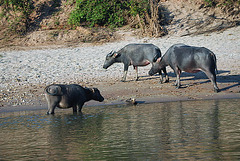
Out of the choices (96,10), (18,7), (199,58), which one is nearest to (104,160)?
(199,58)

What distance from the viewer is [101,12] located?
2266 centimetres

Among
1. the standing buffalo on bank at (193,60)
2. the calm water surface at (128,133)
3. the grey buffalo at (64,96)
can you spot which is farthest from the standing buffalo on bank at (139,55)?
the grey buffalo at (64,96)

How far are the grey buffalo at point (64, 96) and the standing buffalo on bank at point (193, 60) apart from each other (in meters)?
3.91

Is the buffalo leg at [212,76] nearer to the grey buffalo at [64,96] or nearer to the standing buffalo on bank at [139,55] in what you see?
the standing buffalo on bank at [139,55]

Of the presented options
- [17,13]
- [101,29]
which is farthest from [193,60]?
[17,13]

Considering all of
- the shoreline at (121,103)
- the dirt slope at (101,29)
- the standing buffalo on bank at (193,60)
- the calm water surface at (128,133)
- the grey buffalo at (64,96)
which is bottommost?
the calm water surface at (128,133)

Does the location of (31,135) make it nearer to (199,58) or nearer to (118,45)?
(199,58)

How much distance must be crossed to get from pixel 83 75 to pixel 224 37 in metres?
7.96

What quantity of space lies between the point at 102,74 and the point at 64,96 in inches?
218

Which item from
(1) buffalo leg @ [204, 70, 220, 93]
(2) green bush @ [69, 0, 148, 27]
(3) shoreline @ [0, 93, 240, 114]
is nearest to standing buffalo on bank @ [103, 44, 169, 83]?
(1) buffalo leg @ [204, 70, 220, 93]

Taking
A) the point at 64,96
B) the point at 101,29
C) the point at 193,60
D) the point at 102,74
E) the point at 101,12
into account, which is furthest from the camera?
the point at 101,12

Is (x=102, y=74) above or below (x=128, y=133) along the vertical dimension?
above

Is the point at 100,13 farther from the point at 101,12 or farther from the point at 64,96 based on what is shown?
the point at 64,96

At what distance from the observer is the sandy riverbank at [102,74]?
13156 millimetres
